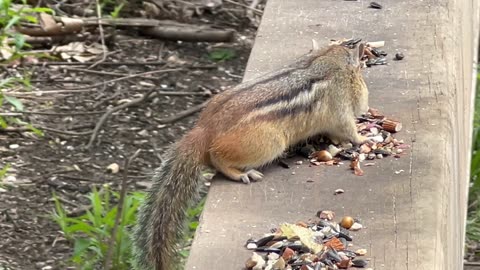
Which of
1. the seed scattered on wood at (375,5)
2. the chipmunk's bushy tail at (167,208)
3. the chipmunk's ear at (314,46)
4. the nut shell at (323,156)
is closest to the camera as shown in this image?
the chipmunk's bushy tail at (167,208)

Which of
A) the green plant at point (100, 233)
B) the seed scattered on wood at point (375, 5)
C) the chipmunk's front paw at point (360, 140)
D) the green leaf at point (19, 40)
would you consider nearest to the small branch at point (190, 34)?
the green leaf at point (19, 40)

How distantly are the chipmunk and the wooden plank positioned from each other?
94 millimetres

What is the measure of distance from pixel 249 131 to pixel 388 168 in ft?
1.35

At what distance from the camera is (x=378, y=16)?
373cm

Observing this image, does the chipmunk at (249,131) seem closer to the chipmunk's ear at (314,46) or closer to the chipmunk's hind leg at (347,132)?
the chipmunk's hind leg at (347,132)

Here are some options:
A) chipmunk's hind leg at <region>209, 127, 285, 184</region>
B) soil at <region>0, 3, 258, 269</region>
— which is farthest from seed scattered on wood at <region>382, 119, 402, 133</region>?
soil at <region>0, 3, 258, 269</region>

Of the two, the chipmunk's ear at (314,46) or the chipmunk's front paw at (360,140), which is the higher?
the chipmunk's ear at (314,46)

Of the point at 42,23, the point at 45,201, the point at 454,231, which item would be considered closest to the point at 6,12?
the point at 42,23

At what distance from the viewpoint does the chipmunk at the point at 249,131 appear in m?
2.80

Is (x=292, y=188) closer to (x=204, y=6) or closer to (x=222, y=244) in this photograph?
(x=222, y=244)

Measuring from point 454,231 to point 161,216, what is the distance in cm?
85

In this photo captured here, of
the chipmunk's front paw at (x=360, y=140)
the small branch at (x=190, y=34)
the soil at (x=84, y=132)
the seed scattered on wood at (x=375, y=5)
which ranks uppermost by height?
the seed scattered on wood at (x=375, y=5)

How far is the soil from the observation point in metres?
A: 4.50

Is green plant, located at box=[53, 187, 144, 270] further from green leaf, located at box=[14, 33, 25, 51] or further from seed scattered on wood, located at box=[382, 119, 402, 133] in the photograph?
green leaf, located at box=[14, 33, 25, 51]
